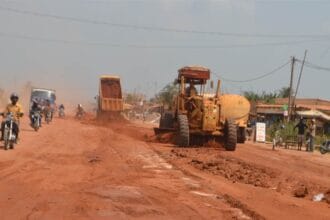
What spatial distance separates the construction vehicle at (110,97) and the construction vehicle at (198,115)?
20.5 meters

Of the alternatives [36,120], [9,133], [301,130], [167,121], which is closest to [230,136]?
[167,121]

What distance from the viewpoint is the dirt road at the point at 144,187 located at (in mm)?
9016

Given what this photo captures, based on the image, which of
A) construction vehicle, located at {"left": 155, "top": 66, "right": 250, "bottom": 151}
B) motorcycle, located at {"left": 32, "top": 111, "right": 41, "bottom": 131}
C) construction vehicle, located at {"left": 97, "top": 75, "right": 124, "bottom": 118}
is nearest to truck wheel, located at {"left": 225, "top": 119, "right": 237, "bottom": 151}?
construction vehicle, located at {"left": 155, "top": 66, "right": 250, "bottom": 151}

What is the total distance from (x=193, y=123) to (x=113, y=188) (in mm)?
14766

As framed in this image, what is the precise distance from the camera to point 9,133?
18.6 m

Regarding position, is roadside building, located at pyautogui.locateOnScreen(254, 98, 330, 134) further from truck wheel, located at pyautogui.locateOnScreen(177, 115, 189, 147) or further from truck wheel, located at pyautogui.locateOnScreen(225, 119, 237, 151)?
truck wheel, located at pyautogui.locateOnScreen(177, 115, 189, 147)

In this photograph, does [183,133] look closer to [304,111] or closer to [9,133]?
[9,133]

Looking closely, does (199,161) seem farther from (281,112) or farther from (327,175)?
(281,112)

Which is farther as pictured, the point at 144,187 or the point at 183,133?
the point at 183,133

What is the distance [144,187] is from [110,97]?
3760cm

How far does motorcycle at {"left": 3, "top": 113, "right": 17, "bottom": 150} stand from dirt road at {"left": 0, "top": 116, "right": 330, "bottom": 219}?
1.46 feet

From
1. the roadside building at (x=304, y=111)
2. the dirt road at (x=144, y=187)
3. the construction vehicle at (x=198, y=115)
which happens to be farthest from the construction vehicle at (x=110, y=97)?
the dirt road at (x=144, y=187)

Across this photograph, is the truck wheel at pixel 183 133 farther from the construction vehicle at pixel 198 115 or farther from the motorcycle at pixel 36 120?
the motorcycle at pixel 36 120

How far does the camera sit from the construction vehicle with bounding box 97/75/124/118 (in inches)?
1909
